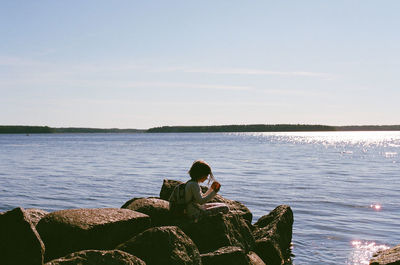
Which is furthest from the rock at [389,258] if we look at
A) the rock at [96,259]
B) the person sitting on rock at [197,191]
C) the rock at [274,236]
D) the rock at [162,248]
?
the rock at [96,259]

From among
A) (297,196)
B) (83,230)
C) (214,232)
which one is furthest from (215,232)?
Result: (297,196)

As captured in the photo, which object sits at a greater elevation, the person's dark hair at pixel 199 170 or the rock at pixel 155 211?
the person's dark hair at pixel 199 170

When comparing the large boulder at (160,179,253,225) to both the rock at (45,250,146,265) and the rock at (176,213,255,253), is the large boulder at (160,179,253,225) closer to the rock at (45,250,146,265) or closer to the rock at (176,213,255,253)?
the rock at (176,213,255,253)

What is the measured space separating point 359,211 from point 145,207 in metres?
11.2

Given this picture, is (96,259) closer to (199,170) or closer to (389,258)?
(199,170)

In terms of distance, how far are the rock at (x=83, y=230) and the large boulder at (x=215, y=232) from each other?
3.66 ft

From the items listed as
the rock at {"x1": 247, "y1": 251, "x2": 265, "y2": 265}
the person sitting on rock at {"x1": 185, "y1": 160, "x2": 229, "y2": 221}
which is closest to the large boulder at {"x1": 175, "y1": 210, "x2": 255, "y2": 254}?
the rock at {"x1": 247, "y1": 251, "x2": 265, "y2": 265}

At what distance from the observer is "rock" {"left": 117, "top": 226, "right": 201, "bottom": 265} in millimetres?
7203

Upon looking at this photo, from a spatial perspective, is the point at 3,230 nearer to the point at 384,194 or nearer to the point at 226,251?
the point at 226,251

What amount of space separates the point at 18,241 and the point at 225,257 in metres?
3.19

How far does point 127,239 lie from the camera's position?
802 cm

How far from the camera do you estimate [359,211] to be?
1794 centimetres

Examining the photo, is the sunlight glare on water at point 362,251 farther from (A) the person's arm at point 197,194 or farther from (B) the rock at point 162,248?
(B) the rock at point 162,248

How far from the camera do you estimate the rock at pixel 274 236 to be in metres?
9.85
